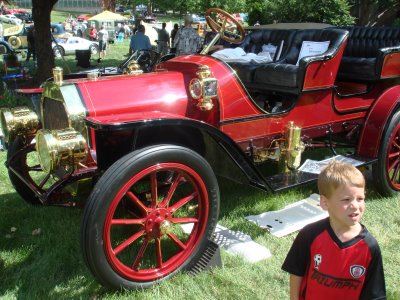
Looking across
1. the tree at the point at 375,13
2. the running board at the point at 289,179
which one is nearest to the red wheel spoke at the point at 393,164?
the running board at the point at 289,179

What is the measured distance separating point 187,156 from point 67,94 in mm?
878

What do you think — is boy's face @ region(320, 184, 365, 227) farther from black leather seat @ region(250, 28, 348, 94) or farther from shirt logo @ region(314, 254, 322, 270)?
black leather seat @ region(250, 28, 348, 94)

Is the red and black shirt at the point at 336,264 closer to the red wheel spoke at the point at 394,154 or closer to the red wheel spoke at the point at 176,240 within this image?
the red wheel spoke at the point at 176,240

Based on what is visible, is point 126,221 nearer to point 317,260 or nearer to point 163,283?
point 163,283

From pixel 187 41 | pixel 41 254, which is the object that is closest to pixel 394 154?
pixel 41 254

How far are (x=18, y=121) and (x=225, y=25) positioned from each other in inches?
67.2

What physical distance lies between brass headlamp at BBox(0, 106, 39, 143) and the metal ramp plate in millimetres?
1744

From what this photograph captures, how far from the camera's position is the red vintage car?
7.66 feet

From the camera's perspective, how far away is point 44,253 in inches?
116

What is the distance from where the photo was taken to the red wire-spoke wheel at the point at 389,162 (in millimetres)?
3613

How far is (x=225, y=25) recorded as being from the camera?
3.47 m

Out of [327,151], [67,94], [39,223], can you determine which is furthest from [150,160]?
[327,151]

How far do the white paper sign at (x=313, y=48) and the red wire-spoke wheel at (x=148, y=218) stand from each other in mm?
1911

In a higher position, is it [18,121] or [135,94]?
[135,94]
